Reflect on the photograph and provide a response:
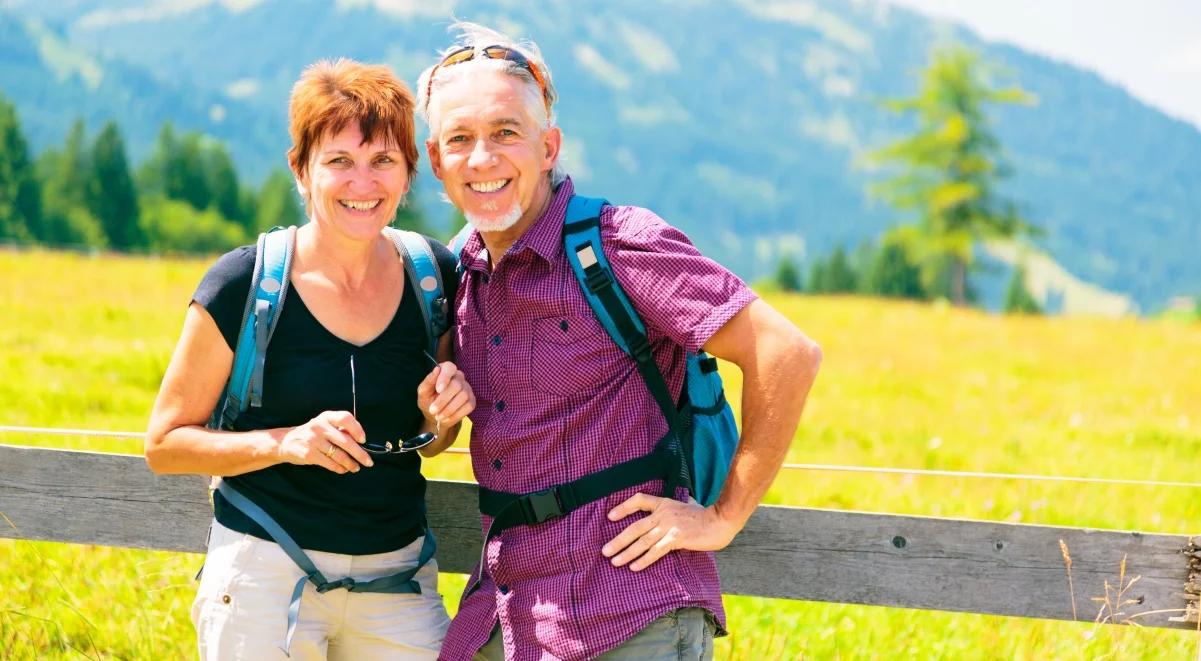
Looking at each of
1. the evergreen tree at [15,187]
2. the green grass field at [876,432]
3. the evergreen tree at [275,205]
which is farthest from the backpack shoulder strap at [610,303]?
the evergreen tree at [275,205]

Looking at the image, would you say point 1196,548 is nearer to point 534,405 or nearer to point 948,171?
point 534,405

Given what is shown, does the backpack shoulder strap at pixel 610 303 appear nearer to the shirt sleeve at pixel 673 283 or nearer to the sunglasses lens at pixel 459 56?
the shirt sleeve at pixel 673 283

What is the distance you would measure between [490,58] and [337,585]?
5.21 ft

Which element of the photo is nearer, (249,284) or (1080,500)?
(249,284)

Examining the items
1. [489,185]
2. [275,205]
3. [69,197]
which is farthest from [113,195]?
[489,185]

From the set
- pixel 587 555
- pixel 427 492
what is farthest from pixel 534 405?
pixel 427 492

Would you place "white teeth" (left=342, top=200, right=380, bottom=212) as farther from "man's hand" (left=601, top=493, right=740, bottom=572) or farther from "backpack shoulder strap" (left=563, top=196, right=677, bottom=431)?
"man's hand" (left=601, top=493, right=740, bottom=572)

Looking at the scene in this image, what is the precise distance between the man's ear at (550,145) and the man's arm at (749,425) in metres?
0.77

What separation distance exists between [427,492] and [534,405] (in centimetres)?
101

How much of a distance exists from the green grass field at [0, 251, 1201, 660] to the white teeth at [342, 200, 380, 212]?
214 cm

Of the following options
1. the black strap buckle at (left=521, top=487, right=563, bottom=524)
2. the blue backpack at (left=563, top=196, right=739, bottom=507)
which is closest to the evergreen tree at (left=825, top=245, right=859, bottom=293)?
the blue backpack at (left=563, top=196, right=739, bottom=507)

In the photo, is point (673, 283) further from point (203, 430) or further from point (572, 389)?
point (203, 430)

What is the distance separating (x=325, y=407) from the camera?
353cm

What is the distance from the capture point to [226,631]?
353 centimetres
